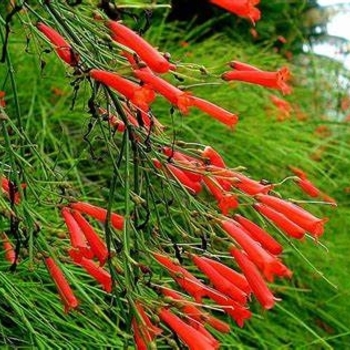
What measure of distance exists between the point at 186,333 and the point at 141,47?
440 mm

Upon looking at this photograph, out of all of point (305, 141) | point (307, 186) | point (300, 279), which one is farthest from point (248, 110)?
point (307, 186)

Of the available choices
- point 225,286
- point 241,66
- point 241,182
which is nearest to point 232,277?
point 225,286

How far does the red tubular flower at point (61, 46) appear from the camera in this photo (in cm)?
142

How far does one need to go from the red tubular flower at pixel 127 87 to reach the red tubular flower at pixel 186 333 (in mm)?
333

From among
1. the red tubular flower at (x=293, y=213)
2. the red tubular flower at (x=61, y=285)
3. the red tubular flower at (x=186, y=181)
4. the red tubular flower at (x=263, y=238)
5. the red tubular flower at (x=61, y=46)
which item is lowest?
the red tubular flower at (x=61, y=285)

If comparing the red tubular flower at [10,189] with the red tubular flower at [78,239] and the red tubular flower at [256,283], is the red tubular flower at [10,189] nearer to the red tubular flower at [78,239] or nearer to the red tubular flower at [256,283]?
the red tubular flower at [78,239]

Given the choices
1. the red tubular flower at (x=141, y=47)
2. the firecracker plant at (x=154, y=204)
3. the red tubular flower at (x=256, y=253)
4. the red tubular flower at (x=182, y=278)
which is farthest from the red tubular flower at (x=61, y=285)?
the red tubular flower at (x=141, y=47)

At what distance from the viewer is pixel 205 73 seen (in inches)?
58.2

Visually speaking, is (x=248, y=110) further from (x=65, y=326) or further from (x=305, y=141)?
(x=65, y=326)

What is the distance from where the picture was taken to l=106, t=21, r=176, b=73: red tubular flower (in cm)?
129

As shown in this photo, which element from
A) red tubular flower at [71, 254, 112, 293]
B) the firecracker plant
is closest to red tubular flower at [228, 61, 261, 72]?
the firecracker plant

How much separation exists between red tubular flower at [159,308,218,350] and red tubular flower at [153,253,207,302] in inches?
2.6

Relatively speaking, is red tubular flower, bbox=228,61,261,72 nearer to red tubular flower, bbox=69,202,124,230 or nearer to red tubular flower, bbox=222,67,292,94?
red tubular flower, bbox=222,67,292,94

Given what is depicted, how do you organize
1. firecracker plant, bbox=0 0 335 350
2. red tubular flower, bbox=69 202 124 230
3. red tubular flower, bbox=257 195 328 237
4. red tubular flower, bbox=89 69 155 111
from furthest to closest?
red tubular flower, bbox=69 202 124 230 < red tubular flower, bbox=257 195 328 237 < firecracker plant, bbox=0 0 335 350 < red tubular flower, bbox=89 69 155 111
